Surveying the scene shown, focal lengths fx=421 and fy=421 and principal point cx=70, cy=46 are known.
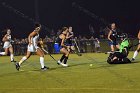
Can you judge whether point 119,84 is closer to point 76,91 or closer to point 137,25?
point 76,91

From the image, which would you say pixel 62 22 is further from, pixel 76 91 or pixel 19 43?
pixel 76 91

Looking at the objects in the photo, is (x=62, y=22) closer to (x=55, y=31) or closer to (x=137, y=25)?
(x=55, y=31)

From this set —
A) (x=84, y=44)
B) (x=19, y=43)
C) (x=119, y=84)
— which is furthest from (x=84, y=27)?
(x=119, y=84)

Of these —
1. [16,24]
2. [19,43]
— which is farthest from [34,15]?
[19,43]

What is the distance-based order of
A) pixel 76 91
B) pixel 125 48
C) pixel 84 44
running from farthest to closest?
pixel 84 44 → pixel 125 48 → pixel 76 91

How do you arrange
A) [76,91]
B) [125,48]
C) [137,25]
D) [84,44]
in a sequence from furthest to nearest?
[137,25] < [84,44] < [125,48] < [76,91]

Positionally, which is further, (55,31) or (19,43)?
(55,31)

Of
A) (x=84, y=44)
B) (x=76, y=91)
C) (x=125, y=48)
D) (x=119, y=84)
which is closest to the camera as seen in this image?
(x=76, y=91)

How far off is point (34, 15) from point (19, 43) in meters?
5.23

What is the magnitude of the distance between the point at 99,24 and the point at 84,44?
198 inches

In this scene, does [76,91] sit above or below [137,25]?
below

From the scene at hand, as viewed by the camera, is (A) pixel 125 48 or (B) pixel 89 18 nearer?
(A) pixel 125 48

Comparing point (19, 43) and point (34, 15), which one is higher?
point (34, 15)

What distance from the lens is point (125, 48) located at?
934 inches
